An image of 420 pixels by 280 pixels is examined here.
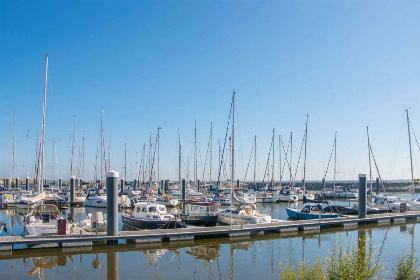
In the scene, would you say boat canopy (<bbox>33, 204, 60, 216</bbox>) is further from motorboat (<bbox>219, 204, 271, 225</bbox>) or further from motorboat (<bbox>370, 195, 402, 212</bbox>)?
motorboat (<bbox>370, 195, 402, 212</bbox>)

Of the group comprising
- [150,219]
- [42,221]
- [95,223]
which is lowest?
[150,219]

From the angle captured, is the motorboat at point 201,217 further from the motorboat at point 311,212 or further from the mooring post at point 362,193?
the mooring post at point 362,193

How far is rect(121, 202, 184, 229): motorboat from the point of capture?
1183 inches

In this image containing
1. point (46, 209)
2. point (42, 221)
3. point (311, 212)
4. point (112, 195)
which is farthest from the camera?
point (311, 212)

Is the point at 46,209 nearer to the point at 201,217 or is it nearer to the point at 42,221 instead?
the point at 42,221

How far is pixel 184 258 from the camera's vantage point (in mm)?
22234

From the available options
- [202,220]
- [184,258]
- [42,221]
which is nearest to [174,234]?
[184,258]

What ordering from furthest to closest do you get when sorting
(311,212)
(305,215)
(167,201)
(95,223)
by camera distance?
1. (167,201)
2. (311,212)
3. (305,215)
4. (95,223)

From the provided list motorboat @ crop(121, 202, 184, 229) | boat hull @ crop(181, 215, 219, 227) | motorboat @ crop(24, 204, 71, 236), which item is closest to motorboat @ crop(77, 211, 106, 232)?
motorboat @ crop(24, 204, 71, 236)

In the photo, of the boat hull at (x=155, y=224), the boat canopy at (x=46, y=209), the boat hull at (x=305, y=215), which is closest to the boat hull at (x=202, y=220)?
the boat hull at (x=155, y=224)

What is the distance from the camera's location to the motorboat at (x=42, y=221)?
25297 mm

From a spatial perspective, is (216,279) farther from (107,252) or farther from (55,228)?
(55,228)

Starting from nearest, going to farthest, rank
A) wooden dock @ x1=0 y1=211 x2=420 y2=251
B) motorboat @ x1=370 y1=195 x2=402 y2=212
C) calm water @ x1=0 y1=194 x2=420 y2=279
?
calm water @ x1=0 y1=194 x2=420 y2=279 → wooden dock @ x1=0 y1=211 x2=420 y2=251 → motorboat @ x1=370 y1=195 x2=402 y2=212

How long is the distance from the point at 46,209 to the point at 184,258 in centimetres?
1316
